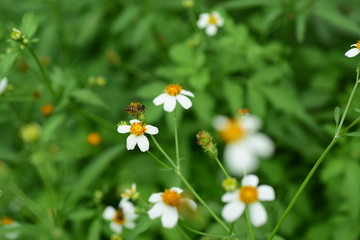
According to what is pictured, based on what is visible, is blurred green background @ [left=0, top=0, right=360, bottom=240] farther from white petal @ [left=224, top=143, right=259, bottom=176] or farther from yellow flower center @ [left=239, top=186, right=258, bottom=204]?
white petal @ [left=224, top=143, right=259, bottom=176]

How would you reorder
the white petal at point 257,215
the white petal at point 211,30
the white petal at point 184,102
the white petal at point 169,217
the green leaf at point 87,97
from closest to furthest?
the white petal at point 257,215, the white petal at point 169,217, the white petal at point 184,102, the green leaf at point 87,97, the white petal at point 211,30

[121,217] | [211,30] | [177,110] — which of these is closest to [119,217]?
[121,217]

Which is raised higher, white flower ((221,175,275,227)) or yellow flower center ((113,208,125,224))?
yellow flower center ((113,208,125,224))

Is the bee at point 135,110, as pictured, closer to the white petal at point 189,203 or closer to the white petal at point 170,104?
the white petal at point 170,104

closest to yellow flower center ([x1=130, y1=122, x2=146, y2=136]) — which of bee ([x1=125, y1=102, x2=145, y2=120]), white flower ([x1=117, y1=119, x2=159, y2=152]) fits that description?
white flower ([x1=117, y1=119, x2=159, y2=152])

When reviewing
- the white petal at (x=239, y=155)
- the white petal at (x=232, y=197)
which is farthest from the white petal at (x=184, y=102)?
the white petal at (x=239, y=155)

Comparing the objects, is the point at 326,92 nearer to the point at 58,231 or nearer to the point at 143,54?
the point at 143,54

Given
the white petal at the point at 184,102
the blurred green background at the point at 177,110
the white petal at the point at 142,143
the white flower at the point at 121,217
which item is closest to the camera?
the white petal at the point at 142,143

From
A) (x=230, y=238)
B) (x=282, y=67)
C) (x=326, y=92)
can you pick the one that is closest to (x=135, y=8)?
(x=282, y=67)
